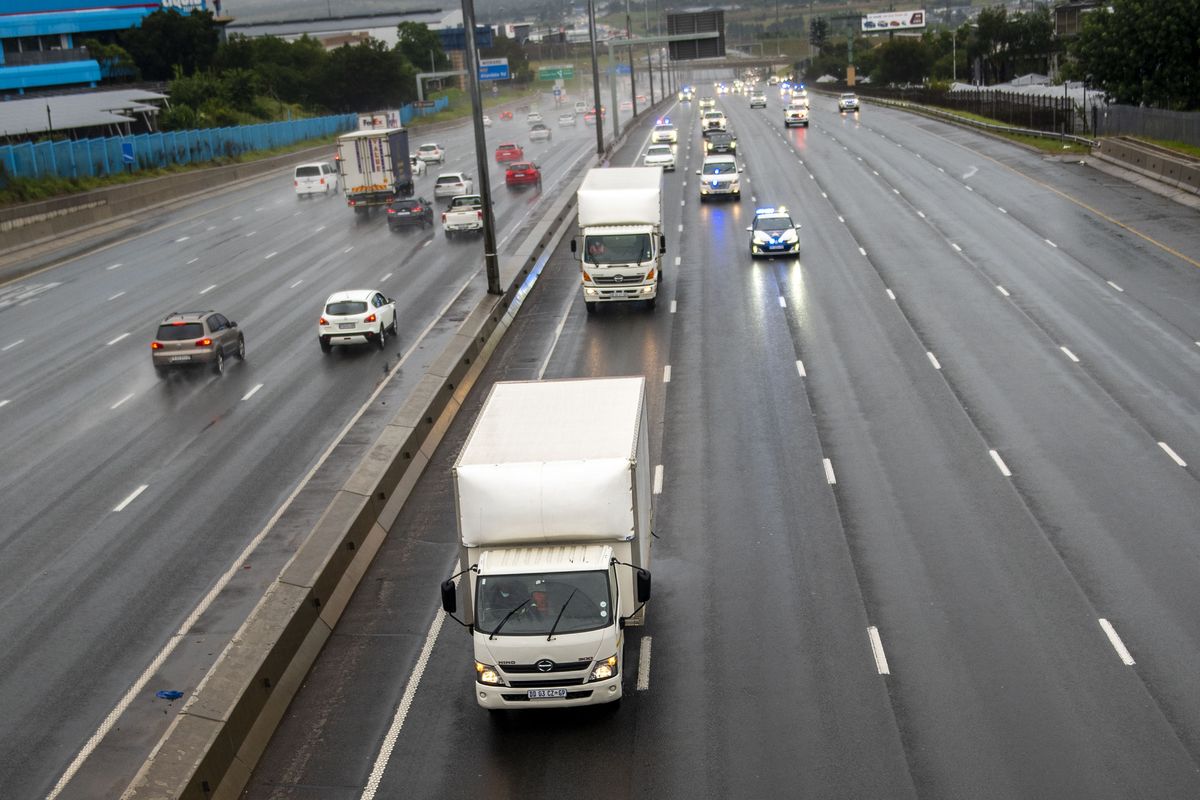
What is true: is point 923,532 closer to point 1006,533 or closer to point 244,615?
point 1006,533

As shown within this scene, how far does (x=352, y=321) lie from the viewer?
36.1m

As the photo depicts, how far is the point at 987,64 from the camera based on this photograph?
169 m

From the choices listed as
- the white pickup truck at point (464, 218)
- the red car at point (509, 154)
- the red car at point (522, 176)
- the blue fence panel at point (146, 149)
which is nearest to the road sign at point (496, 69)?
the blue fence panel at point (146, 149)

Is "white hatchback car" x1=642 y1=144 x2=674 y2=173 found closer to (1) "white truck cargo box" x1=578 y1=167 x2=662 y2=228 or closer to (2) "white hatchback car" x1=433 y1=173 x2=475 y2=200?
(2) "white hatchback car" x1=433 y1=173 x2=475 y2=200

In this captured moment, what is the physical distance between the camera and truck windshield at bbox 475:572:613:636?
1519cm

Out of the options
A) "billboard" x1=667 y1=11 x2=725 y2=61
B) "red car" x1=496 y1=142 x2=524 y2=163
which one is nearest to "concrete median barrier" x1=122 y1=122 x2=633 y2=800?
"billboard" x1=667 y1=11 x2=725 y2=61

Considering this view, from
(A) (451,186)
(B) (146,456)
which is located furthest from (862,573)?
(A) (451,186)

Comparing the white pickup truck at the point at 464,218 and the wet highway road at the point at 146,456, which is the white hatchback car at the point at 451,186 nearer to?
the white pickup truck at the point at 464,218

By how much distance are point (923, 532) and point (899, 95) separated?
13002cm

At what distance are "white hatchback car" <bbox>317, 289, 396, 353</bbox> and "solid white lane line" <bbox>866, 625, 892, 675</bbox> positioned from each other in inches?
837

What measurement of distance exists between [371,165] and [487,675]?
197 feet

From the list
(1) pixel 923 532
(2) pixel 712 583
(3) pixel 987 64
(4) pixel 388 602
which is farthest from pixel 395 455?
(3) pixel 987 64

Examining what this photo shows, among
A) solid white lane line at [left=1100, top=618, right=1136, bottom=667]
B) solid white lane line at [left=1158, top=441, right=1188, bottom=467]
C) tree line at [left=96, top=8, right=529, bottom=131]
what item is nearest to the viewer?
solid white lane line at [left=1100, top=618, right=1136, bottom=667]

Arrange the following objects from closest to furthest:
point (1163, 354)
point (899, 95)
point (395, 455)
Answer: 1. point (395, 455)
2. point (1163, 354)
3. point (899, 95)
